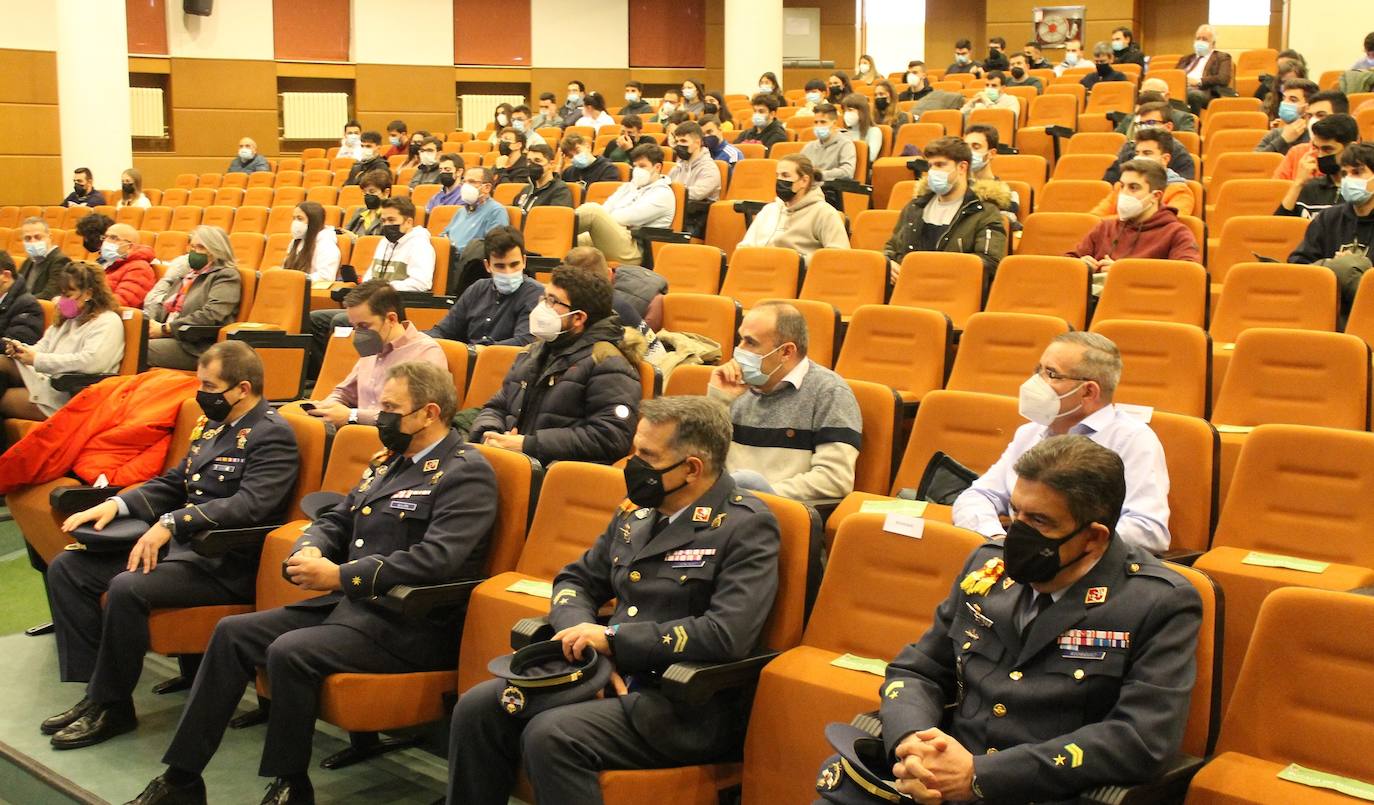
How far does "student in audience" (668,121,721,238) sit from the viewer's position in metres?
7.27

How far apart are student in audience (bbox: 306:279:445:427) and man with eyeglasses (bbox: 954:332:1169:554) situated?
2022 millimetres

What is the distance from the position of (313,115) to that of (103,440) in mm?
12564

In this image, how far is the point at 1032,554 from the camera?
1.99 meters

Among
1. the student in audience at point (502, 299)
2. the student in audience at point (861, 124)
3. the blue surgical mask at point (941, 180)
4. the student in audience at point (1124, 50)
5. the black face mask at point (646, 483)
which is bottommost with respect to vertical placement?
the black face mask at point (646, 483)

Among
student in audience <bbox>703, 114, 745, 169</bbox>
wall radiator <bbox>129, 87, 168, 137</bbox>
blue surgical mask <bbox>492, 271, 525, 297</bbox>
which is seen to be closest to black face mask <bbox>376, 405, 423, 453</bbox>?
blue surgical mask <bbox>492, 271, 525, 297</bbox>

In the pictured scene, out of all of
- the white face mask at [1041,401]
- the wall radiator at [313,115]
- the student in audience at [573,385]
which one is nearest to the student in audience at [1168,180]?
the student in audience at [573,385]

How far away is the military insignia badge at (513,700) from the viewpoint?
2.44 meters

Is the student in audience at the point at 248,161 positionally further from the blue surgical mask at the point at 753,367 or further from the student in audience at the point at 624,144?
the blue surgical mask at the point at 753,367

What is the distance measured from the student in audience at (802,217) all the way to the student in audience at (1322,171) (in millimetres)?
1853

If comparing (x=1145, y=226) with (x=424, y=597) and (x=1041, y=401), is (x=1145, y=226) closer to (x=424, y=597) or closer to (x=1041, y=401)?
(x=1041, y=401)

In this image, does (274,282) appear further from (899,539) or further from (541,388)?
(899,539)

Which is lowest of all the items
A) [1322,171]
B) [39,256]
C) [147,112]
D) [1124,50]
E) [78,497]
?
[78,497]

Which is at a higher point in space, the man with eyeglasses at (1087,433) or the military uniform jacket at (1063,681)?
the man with eyeglasses at (1087,433)

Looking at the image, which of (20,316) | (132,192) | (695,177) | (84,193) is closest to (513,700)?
(20,316)
